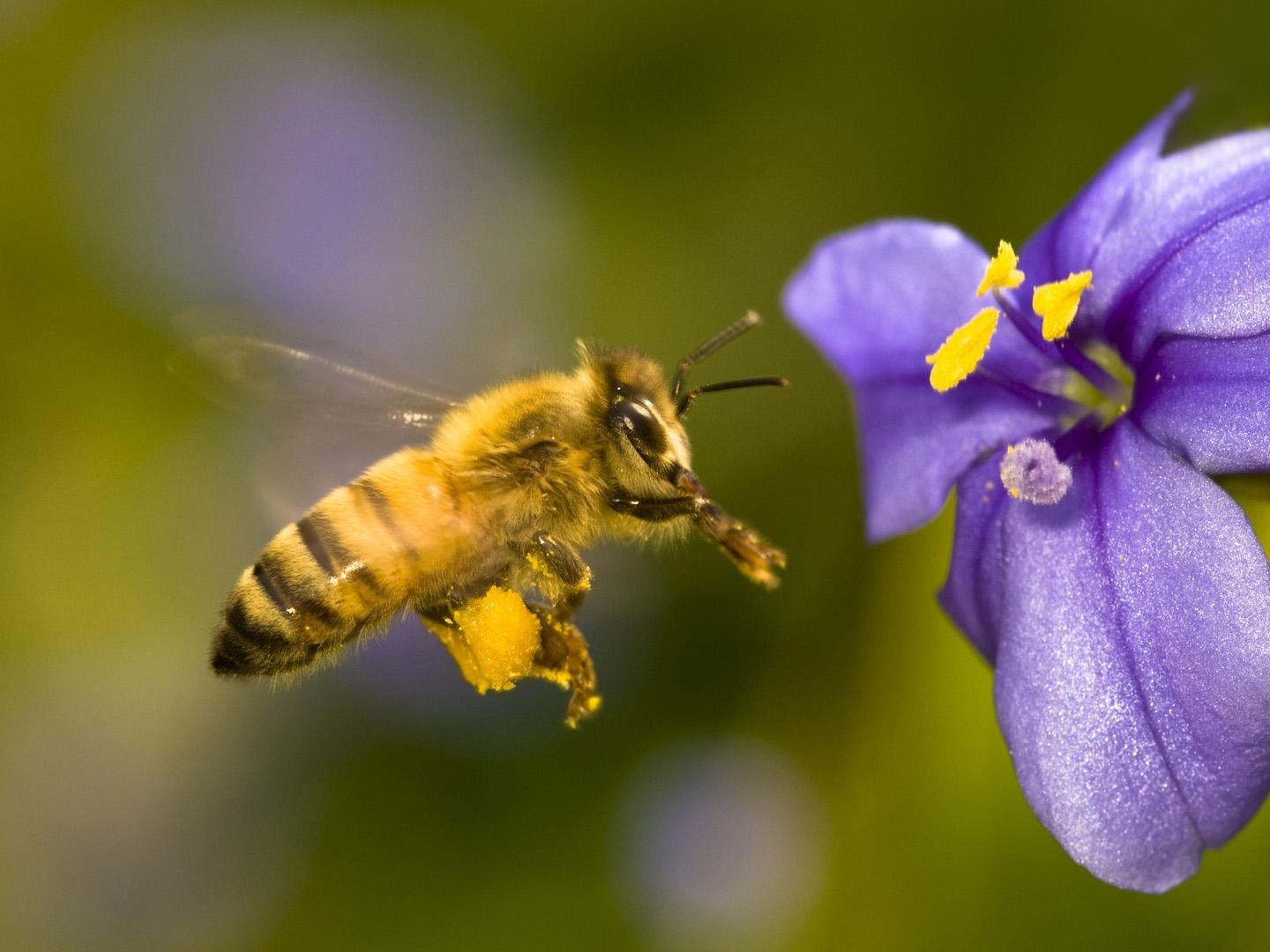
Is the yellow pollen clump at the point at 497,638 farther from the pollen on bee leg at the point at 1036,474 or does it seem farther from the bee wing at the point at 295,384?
the pollen on bee leg at the point at 1036,474

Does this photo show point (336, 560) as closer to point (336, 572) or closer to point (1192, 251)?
point (336, 572)

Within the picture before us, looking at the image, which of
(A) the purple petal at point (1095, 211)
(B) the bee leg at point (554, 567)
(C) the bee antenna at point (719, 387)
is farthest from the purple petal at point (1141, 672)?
(B) the bee leg at point (554, 567)

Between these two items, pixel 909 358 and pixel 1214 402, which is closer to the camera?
pixel 1214 402

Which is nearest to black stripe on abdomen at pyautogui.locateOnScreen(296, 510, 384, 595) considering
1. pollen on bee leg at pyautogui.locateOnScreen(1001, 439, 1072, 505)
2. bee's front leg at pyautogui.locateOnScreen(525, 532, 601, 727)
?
bee's front leg at pyautogui.locateOnScreen(525, 532, 601, 727)

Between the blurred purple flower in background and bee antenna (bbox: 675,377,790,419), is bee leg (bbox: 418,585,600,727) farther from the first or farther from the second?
the blurred purple flower in background

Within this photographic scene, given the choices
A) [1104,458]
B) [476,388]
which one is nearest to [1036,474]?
[1104,458]
